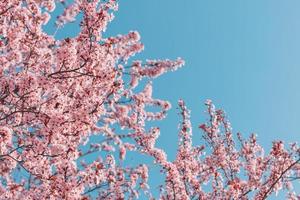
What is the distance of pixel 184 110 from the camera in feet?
39.7

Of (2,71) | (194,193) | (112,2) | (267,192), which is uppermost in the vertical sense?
(112,2)

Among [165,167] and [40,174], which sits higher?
[165,167]

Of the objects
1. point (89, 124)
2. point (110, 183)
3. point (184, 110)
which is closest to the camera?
point (89, 124)

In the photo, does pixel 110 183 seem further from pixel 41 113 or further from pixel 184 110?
pixel 41 113

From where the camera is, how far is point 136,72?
31.7 feet

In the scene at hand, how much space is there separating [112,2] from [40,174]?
3.36m

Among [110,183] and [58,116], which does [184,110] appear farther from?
[58,116]

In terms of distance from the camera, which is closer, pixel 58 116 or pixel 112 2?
pixel 58 116

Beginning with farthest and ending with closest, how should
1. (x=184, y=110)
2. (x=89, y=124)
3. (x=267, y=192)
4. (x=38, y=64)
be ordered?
1. (x=184, y=110)
2. (x=267, y=192)
3. (x=38, y=64)
4. (x=89, y=124)

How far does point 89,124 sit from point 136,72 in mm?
2594

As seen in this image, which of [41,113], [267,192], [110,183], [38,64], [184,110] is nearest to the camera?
[41,113]

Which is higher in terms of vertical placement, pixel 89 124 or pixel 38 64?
pixel 38 64

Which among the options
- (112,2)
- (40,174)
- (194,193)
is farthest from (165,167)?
(112,2)

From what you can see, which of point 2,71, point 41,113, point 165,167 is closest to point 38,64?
point 2,71
